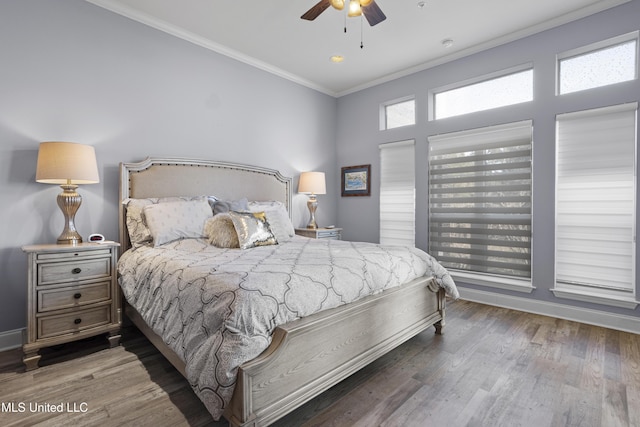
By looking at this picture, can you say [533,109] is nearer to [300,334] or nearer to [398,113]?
[398,113]

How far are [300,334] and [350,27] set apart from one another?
3110 millimetres

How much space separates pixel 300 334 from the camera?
152cm

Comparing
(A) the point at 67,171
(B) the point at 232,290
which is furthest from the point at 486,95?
(A) the point at 67,171

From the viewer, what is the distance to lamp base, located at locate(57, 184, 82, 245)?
97.0 inches

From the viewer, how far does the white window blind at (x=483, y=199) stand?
11.2ft

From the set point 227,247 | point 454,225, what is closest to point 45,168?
point 227,247

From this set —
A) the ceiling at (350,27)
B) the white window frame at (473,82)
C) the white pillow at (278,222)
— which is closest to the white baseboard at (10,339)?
the white pillow at (278,222)

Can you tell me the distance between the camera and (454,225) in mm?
3904

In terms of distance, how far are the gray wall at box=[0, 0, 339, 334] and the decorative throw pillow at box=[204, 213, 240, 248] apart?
968 mm

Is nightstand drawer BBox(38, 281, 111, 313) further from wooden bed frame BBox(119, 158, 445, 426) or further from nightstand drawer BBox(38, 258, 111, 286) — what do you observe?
wooden bed frame BBox(119, 158, 445, 426)

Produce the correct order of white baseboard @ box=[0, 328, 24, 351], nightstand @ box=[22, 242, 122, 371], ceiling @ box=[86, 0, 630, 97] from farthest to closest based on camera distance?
ceiling @ box=[86, 0, 630, 97] < white baseboard @ box=[0, 328, 24, 351] < nightstand @ box=[22, 242, 122, 371]

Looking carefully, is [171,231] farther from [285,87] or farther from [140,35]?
[285,87]

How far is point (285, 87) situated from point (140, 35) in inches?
73.8

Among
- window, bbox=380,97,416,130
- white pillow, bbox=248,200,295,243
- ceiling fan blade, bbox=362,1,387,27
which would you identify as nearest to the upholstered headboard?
white pillow, bbox=248,200,295,243
